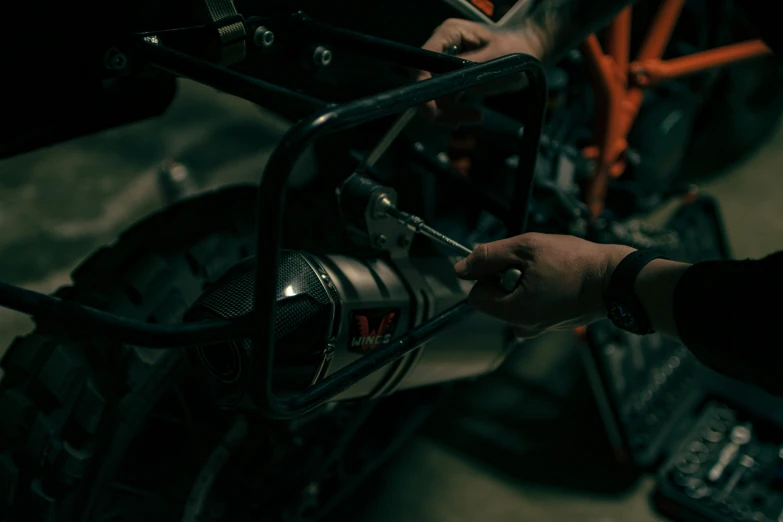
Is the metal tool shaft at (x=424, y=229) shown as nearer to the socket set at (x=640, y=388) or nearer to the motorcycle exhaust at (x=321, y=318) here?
the motorcycle exhaust at (x=321, y=318)

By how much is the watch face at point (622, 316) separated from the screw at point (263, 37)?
0.50 m

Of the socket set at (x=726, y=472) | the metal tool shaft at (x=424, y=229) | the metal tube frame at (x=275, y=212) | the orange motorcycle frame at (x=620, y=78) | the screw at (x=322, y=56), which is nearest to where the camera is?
the metal tube frame at (x=275, y=212)

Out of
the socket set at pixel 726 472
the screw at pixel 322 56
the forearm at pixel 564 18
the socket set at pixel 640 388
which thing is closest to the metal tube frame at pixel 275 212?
the screw at pixel 322 56

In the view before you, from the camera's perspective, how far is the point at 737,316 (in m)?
0.66

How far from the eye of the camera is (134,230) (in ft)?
3.40

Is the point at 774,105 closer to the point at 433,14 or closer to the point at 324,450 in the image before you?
the point at 433,14

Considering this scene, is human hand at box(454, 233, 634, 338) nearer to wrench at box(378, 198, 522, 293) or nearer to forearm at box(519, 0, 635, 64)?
wrench at box(378, 198, 522, 293)

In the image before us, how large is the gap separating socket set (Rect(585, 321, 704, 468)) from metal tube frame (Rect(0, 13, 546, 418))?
0.62 meters

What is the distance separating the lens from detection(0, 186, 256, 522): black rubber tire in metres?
0.90

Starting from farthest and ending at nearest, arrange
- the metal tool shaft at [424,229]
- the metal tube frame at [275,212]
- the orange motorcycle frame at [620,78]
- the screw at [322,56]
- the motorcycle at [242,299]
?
1. the orange motorcycle frame at [620,78]
2. the screw at [322,56]
3. the metal tool shaft at [424,229]
4. the motorcycle at [242,299]
5. the metal tube frame at [275,212]

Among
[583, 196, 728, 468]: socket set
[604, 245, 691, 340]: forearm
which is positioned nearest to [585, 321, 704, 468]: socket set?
[583, 196, 728, 468]: socket set

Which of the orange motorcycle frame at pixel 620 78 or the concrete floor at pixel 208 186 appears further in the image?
the orange motorcycle frame at pixel 620 78

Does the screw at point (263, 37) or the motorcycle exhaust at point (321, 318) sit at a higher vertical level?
the screw at point (263, 37)

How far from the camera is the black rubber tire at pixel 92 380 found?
0.90m
